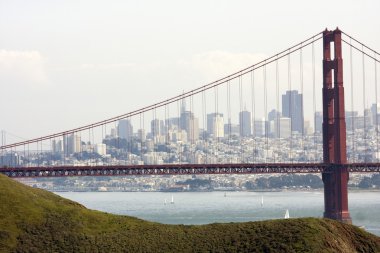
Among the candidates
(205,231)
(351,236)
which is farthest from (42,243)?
(351,236)

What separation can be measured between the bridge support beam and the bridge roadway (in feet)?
3.18

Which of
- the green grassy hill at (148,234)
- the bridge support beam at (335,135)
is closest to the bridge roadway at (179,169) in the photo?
the bridge support beam at (335,135)

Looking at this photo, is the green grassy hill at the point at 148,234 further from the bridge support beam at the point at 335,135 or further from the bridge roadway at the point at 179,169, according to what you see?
the bridge support beam at the point at 335,135

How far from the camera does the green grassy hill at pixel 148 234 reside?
5956 centimetres

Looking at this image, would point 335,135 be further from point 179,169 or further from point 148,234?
point 148,234

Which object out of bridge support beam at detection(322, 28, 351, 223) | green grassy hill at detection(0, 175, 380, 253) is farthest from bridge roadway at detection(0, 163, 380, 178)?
green grassy hill at detection(0, 175, 380, 253)

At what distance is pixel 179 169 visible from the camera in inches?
4840

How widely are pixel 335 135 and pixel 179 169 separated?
1721 cm

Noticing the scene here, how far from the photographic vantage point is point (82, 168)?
119 metres

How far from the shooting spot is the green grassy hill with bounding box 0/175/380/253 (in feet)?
195

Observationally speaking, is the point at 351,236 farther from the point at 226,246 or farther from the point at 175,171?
the point at 175,171

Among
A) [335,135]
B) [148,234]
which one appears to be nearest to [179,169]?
[335,135]

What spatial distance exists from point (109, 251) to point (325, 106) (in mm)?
72518

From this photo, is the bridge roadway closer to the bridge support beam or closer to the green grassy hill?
the bridge support beam
